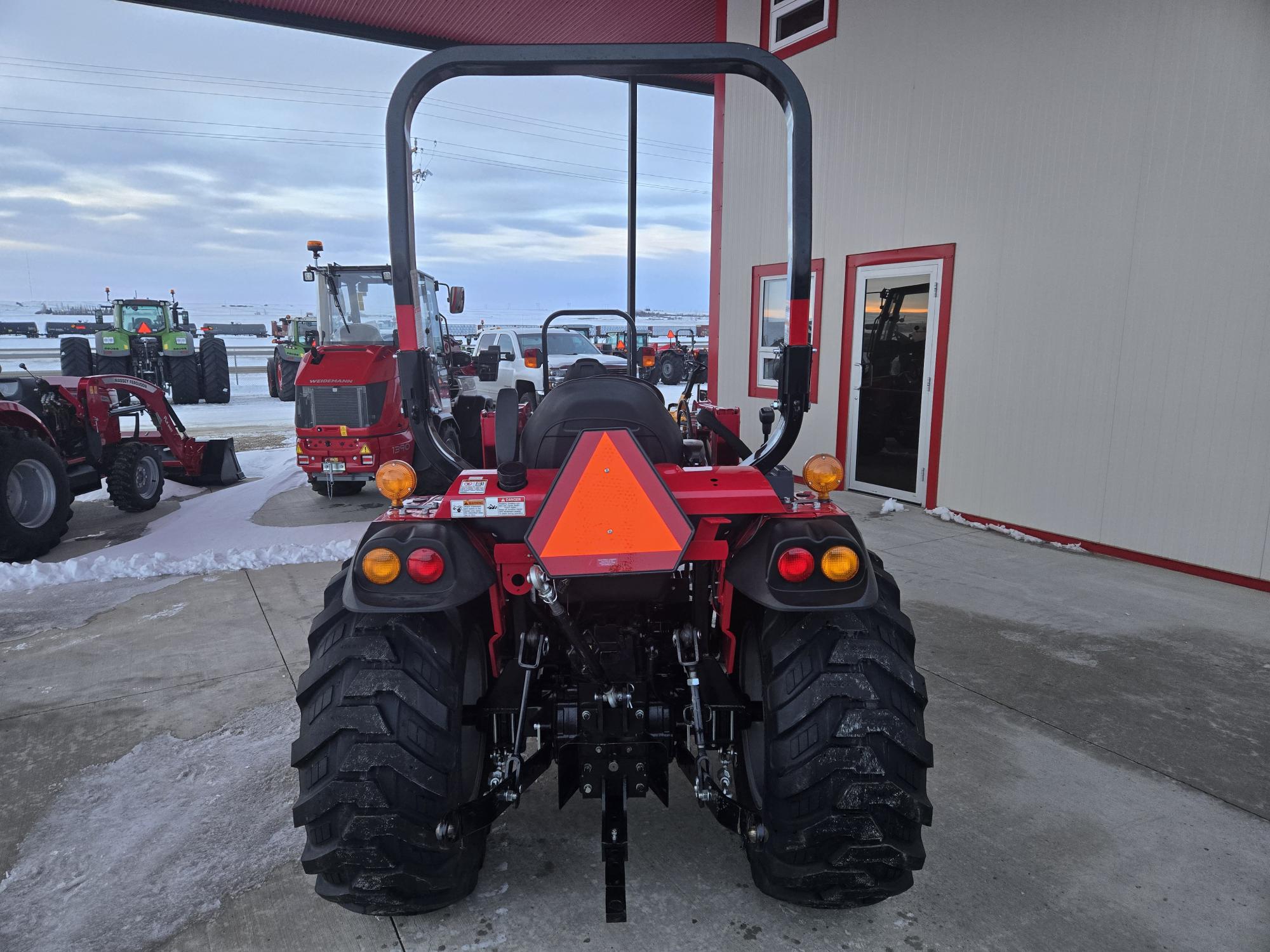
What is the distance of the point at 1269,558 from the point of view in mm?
4895

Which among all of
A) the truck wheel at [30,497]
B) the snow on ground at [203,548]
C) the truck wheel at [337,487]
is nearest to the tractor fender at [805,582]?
the snow on ground at [203,548]

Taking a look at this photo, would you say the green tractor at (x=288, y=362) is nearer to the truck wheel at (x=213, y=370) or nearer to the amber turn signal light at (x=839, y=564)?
the truck wheel at (x=213, y=370)

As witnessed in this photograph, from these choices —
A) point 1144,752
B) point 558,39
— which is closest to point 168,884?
point 1144,752

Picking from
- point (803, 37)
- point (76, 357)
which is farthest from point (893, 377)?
point (76, 357)

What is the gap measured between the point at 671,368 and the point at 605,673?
1884 cm

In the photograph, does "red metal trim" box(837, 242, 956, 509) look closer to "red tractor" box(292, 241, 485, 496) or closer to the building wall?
the building wall

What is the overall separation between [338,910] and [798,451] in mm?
7356

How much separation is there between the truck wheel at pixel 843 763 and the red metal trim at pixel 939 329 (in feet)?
18.1

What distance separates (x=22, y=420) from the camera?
19.4ft

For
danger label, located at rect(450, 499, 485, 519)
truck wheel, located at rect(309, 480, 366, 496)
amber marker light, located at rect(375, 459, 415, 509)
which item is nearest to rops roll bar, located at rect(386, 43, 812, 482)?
amber marker light, located at rect(375, 459, 415, 509)

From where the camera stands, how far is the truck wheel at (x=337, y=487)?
775 cm

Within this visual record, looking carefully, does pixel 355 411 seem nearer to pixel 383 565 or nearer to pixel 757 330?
pixel 757 330

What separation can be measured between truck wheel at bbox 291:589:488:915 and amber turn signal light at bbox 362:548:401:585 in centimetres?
16

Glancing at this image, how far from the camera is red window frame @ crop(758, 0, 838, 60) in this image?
7.73m
